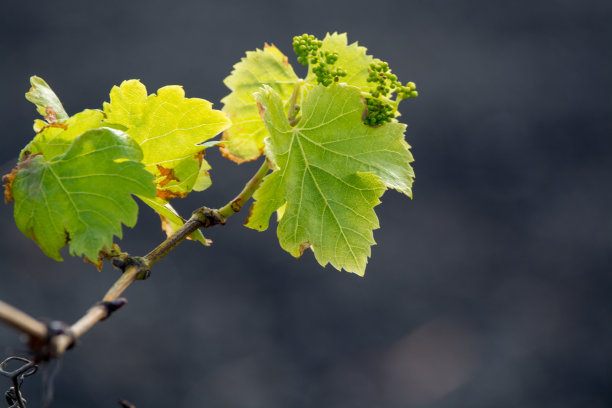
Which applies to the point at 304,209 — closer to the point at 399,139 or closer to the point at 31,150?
the point at 399,139

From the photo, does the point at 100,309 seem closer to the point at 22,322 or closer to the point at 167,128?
the point at 22,322

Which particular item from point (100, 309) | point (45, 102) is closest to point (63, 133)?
point (45, 102)

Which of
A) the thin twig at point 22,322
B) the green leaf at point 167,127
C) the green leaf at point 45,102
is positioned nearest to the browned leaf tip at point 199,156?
the green leaf at point 167,127

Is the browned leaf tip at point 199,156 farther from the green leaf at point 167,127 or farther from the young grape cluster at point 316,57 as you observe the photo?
the young grape cluster at point 316,57

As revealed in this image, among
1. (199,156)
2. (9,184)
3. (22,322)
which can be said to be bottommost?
(22,322)

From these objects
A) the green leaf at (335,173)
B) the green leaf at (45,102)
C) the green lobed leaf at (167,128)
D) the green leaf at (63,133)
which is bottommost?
the green leaf at (63,133)

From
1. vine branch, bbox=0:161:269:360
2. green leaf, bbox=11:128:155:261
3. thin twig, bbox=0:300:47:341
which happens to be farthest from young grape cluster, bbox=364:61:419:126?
thin twig, bbox=0:300:47:341

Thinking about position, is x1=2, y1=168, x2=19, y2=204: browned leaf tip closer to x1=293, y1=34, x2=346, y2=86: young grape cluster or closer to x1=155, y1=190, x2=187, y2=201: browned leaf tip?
x1=155, y1=190, x2=187, y2=201: browned leaf tip
